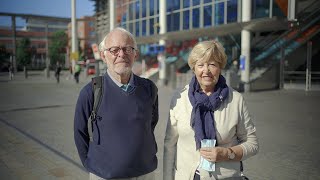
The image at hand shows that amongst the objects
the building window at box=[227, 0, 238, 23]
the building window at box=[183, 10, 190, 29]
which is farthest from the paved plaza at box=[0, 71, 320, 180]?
the building window at box=[183, 10, 190, 29]

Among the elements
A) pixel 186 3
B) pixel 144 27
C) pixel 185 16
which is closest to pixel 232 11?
pixel 185 16

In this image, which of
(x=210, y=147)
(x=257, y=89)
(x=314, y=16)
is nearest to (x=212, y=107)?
(x=210, y=147)

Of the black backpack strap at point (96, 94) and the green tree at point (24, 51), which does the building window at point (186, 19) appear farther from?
the green tree at point (24, 51)

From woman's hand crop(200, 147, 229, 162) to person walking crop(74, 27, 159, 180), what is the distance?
39 cm

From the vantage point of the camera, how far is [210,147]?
88.0 inches

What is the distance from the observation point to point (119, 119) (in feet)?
7.20

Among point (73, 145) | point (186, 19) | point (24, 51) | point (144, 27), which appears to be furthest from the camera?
point (24, 51)

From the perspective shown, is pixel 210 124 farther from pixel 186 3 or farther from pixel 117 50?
pixel 186 3

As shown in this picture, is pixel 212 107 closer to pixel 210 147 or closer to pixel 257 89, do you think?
pixel 210 147

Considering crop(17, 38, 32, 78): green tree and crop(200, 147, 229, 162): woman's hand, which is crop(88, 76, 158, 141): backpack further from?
crop(17, 38, 32, 78): green tree

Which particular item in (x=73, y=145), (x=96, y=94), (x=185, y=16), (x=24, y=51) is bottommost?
(x=73, y=145)

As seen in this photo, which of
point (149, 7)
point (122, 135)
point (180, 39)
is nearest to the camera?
point (122, 135)

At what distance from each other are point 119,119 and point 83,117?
11.3 inches

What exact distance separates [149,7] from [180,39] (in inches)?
208
